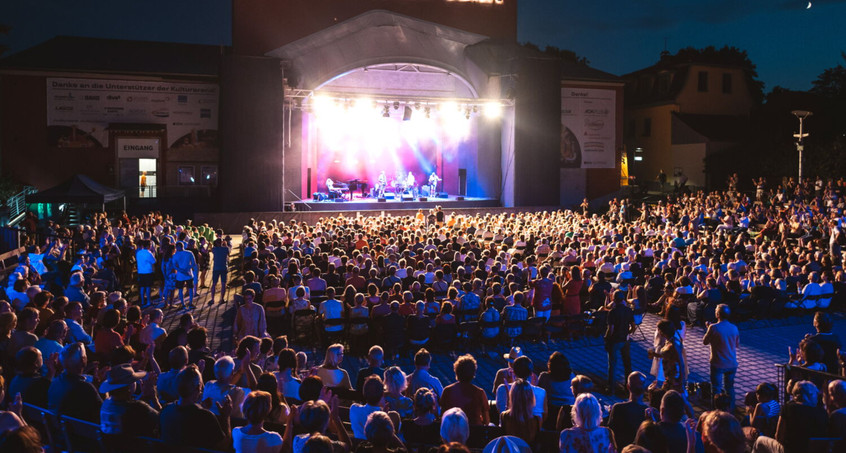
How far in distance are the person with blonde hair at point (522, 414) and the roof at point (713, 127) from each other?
32510mm

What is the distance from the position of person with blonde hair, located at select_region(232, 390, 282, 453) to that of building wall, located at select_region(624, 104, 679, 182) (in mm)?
35444

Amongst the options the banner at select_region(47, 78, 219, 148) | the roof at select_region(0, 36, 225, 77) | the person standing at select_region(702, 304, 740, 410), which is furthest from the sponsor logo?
the person standing at select_region(702, 304, 740, 410)

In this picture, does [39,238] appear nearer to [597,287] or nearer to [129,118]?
[129,118]

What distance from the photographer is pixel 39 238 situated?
60.3 feet

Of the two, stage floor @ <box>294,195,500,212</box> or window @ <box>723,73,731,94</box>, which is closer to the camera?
stage floor @ <box>294,195,500,212</box>

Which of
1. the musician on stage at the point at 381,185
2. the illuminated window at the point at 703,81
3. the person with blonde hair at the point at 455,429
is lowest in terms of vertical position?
the person with blonde hair at the point at 455,429

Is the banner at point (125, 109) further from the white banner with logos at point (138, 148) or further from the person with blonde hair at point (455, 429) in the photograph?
the person with blonde hair at point (455, 429)

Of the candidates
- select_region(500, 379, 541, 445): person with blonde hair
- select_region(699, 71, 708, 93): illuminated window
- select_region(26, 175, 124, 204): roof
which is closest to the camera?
Result: select_region(500, 379, 541, 445): person with blonde hair

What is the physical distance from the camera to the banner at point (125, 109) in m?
24.8

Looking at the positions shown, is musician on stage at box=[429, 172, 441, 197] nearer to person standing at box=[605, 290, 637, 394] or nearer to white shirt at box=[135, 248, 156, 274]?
white shirt at box=[135, 248, 156, 274]

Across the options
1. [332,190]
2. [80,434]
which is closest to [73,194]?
[332,190]

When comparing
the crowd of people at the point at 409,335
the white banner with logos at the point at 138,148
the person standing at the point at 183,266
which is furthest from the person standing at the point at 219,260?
the white banner with logos at the point at 138,148

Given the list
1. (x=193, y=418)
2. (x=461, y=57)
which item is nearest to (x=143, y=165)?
(x=461, y=57)

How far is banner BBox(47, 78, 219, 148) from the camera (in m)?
24.8
